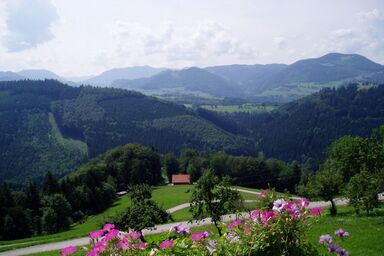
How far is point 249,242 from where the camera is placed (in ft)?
16.7

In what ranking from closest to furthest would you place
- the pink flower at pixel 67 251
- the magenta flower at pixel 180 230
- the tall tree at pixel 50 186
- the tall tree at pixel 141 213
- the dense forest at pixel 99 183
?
the pink flower at pixel 67 251 → the magenta flower at pixel 180 230 → the tall tree at pixel 141 213 → the dense forest at pixel 99 183 → the tall tree at pixel 50 186

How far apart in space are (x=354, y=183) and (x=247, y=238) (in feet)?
98.2

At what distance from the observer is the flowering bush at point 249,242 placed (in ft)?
16.7

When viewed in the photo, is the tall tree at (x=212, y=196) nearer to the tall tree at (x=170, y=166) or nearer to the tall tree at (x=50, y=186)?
the tall tree at (x=50, y=186)

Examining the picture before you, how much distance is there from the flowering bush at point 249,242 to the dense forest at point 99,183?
6415cm

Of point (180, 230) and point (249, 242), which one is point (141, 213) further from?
point (249, 242)

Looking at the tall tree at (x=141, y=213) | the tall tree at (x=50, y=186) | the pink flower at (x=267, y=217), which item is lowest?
the tall tree at (x=50, y=186)

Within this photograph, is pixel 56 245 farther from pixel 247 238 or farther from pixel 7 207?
pixel 247 238

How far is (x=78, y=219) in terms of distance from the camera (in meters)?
83.0

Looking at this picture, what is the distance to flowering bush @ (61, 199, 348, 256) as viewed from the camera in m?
5.09

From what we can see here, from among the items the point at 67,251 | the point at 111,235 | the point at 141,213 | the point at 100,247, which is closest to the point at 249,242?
the point at 111,235

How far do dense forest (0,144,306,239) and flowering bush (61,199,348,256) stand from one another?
64.2m

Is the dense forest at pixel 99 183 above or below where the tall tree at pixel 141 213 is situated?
below

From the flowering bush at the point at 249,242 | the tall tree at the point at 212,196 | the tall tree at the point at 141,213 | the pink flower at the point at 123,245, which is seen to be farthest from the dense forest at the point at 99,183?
the pink flower at the point at 123,245
